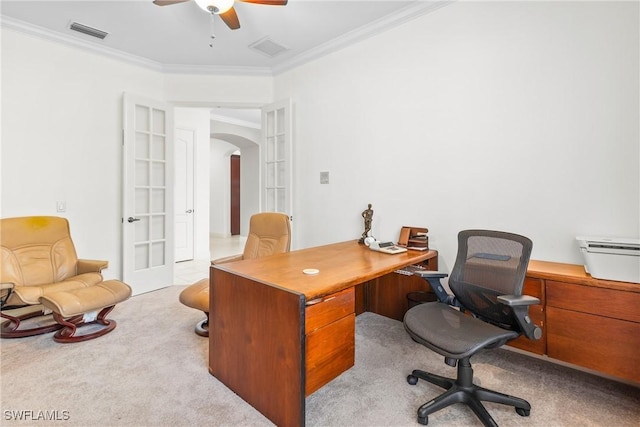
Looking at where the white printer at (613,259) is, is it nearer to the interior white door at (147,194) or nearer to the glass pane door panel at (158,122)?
the interior white door at (147,194)

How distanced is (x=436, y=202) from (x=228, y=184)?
7328 mm

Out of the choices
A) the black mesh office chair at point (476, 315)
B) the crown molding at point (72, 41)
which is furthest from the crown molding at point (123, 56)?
the black mesh office chair at point (476, 315)

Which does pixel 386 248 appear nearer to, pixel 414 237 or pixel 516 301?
pixel 414 237

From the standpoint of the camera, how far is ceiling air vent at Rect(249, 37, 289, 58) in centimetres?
340

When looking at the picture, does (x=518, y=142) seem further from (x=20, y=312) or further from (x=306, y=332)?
(x=20, y=312)

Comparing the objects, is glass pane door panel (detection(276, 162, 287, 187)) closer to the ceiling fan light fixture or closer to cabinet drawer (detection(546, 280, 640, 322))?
the ceiling fan light fixture

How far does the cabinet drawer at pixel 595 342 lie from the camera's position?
1.65 meters

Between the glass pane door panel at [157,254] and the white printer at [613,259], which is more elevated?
the white printer at [613,259]

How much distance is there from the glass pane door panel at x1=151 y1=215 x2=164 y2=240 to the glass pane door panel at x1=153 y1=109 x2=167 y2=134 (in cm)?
111

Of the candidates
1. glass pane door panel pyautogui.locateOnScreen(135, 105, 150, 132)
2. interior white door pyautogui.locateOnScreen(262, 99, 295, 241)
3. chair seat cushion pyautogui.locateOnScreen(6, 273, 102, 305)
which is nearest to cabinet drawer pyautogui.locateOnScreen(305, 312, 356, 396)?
chair seat cushion pyautogui.locateOnScreen(6, 273, 102, 305)

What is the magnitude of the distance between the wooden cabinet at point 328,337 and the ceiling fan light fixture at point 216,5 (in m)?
2.19

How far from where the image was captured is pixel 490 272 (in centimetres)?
182

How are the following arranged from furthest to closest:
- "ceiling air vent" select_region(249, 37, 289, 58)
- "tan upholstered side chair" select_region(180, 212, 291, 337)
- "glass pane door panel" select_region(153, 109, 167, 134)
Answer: "glass pane door panel" select_region(153, 109, 167, 134)
"ceiling air vent" select_region(249, 37, 289, 58)
"tan upholstered side chair" select_region(180, 212, 291, 337)

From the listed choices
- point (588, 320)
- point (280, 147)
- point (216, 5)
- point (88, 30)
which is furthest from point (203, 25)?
point (588, 320)
